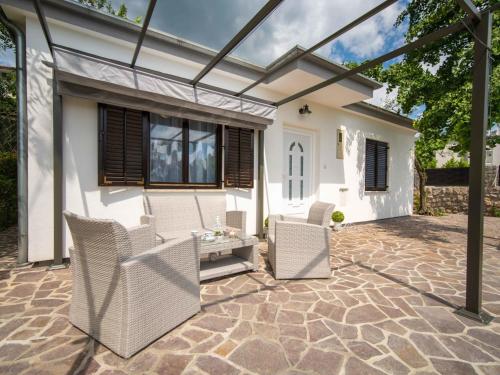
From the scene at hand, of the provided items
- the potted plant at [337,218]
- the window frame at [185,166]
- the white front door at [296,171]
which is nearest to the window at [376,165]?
the potted plant at [337,218]

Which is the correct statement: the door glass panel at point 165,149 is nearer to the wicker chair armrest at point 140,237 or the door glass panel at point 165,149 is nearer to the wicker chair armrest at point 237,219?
the wicker chair armrest at point 237,219

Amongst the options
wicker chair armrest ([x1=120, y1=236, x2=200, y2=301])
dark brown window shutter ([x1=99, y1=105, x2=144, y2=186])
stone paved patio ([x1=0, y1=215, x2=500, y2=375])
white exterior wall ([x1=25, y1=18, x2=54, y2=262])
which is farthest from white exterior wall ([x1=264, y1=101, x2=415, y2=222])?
white exterior wall ([x1=25, y1=18, x2=54, y2=262])

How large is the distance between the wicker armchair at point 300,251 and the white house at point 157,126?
1973 mm

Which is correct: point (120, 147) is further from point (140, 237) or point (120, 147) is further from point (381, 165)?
point (381, 165)

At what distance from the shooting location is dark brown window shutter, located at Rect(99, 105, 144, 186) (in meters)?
3.57

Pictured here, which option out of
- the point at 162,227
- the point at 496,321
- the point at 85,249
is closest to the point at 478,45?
the point at 496,321

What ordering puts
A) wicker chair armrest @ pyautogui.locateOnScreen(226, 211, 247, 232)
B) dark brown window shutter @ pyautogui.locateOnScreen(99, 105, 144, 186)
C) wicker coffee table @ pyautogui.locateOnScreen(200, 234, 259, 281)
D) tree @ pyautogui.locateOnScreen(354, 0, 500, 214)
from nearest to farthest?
wicker coffee table @ pyautogui.locateOnScreen(200, 234, 259, 281)
dark brown window shutter @ pyautogui.locateOnScreen(99, 105, 144, 186)
wicker chair armrest @ pyautogui.locateOnScreen(226, 211, 247, 232)
tree @ pyautogui.locateOnScreen(354, 0, 500, 214)

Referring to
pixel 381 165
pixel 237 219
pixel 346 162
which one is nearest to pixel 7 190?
pixel 237 219

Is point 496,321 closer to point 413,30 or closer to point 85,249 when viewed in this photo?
point 85,249

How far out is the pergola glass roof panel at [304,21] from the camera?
2.58 meters

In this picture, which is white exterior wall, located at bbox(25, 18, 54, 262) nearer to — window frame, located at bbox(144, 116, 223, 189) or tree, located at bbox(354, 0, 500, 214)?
window frame, located at bbox(144, 116, 223, 189)

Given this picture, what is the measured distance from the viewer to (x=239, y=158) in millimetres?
4863

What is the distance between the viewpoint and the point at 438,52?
5.55 m

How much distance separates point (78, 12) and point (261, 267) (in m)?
4.31
